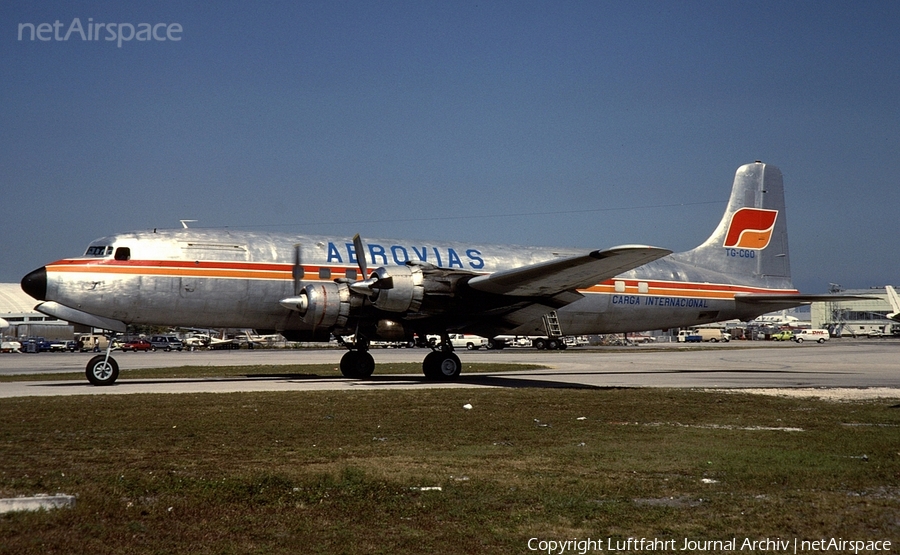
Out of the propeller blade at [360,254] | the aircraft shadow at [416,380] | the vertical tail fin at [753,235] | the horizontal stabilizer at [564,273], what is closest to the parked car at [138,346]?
the aircraft shadow at [416,380]

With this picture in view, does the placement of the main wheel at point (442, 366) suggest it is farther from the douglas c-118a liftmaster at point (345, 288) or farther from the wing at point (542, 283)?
the wing at point (542, 283)

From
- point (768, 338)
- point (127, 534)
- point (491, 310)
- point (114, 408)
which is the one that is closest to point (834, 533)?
point (127, 534)

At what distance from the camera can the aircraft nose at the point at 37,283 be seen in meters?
20.1

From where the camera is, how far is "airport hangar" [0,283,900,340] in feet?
296

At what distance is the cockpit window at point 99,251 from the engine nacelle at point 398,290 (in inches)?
276

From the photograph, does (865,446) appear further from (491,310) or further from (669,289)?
(669,289)

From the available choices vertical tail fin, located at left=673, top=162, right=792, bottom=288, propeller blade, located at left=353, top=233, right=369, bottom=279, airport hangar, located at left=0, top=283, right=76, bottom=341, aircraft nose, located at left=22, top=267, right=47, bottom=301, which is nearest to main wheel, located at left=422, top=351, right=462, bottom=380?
propeller blade, located at left=353, top=233, right=369, bottom=279

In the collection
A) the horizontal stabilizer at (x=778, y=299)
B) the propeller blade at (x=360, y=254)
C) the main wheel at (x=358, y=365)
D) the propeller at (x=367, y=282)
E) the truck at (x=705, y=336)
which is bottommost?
the truck at (x=705, y=336)

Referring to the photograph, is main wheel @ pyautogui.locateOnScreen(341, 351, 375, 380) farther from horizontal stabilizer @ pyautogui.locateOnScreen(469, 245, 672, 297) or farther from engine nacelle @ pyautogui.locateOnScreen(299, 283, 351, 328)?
horizontal stabilizer @ pyautogui.locateOnScreen(469, 245, 672, 297)

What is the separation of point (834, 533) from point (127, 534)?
17.7ft

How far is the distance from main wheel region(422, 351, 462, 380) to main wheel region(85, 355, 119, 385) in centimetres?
826

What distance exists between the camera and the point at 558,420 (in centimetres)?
1351

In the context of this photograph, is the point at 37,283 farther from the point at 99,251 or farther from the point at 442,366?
the point at 442,366

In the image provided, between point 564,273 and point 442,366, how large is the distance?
181 inches
